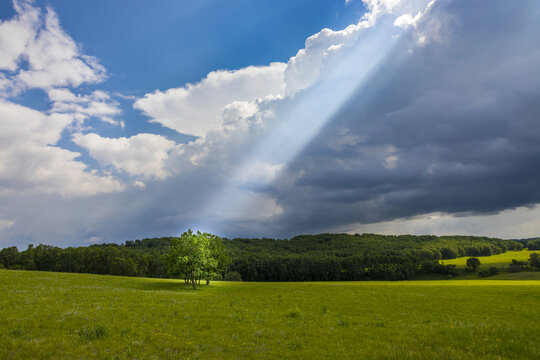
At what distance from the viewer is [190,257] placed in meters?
55.0

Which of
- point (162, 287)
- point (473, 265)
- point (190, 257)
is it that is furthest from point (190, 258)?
point (473, 265)

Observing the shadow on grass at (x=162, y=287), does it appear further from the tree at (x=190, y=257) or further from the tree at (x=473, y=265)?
the tree at (x=473, y=265)

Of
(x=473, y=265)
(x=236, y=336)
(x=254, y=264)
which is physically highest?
(x=236, y=336)

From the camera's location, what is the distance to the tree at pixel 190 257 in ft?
178

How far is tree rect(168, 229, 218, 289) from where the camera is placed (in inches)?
2135

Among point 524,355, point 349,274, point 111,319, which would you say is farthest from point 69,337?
point 349,274

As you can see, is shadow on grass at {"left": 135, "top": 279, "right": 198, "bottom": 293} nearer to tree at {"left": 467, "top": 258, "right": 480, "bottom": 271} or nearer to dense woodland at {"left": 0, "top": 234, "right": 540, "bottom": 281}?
dense woodland at {"left": 0, "top": 234, "right": 540, "bottom": 281}

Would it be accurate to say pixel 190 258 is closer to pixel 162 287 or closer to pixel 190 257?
pixel 190 257

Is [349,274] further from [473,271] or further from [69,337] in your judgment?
[69,337]

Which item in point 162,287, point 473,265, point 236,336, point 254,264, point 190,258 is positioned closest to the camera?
point 236,336

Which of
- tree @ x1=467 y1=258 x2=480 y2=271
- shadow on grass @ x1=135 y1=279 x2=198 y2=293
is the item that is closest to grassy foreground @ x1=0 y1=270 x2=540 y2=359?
shadow on grass @ x1=135 y1=279 x2=198 y2=293

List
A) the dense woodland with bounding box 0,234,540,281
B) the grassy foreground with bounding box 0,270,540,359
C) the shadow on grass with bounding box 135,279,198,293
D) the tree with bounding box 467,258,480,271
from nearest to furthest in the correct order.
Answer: the grassy foreground with bounding box 0,270,540,359 → the shadow on grass with bounding box 135,279,198,293 → the dense woodland with bounding box 0,234,540,281 → the tree with bounding box 467,258,480,271

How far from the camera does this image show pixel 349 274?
15488 cm

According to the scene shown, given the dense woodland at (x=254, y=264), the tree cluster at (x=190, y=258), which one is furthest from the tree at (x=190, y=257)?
the dense woodland at (x=254, y=264)
